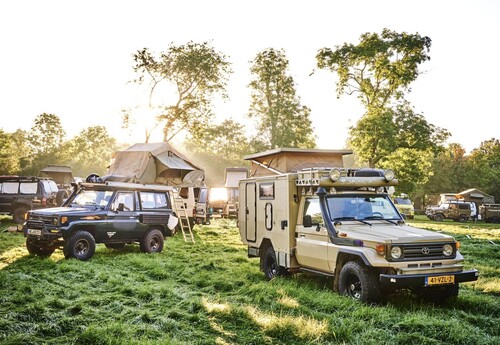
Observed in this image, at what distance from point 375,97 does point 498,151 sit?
4102 centimetres

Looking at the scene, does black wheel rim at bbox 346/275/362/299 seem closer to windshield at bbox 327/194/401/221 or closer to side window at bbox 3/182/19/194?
windshield at bbox 327/194/401/221

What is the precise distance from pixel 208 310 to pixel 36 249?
751cm

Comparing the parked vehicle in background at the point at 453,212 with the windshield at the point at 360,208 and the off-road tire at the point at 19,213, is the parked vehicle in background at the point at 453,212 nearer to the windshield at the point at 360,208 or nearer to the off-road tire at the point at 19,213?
the off-road tire at the point at 19,213

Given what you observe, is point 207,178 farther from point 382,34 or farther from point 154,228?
point 154,228

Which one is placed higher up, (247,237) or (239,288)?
(247,237)

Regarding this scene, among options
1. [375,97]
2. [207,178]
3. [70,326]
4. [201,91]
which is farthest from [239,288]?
[207,178]

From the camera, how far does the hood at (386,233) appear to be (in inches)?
299

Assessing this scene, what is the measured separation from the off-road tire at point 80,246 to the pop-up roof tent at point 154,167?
23.7ft

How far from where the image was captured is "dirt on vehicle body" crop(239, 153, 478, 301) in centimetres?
751

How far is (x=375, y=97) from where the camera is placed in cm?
3294

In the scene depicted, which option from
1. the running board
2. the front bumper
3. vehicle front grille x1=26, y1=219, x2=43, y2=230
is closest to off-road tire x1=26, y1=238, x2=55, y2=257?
vehicle front grille x1=26, y1=219, x2=43, y2=230

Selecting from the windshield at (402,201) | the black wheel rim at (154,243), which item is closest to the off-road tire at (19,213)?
the black wheel rim at (154,243)

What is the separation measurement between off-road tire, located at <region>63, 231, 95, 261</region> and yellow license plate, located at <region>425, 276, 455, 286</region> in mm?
8843

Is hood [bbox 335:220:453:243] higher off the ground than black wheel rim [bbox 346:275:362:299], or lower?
higher
